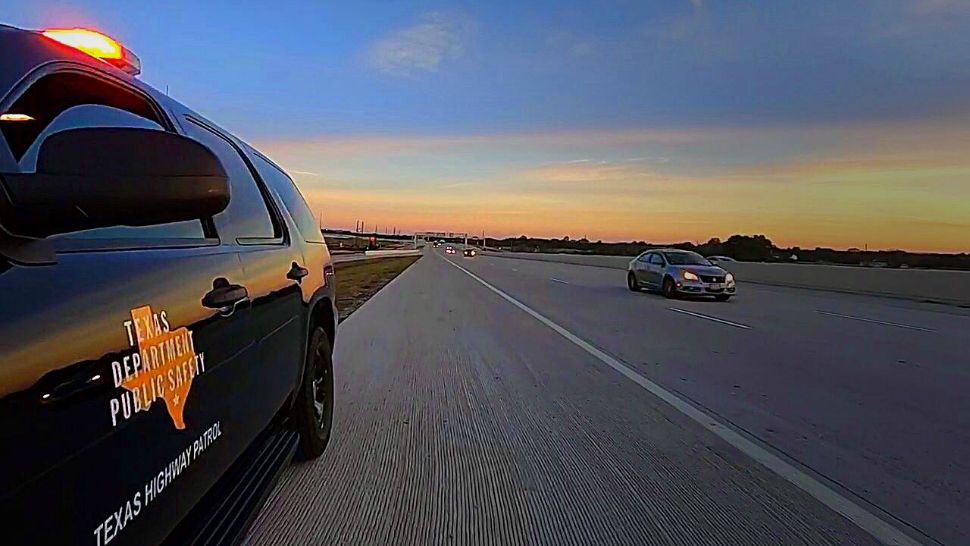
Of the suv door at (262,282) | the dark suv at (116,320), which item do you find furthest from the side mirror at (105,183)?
the suv door at (262,282)

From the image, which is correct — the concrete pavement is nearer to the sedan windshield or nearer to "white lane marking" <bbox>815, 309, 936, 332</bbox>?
"white lane marking" <bbox>815, 309, 936, 332</bbox>

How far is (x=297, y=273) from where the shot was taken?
191 inches

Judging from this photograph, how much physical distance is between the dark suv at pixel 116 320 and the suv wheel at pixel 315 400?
1.30 m

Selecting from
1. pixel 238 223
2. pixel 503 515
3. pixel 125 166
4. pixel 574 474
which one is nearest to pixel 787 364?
pixel 574 474

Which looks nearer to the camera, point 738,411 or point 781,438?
point 781,438

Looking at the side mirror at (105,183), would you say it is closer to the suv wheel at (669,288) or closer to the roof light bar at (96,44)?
the roof light bar at (96,44)

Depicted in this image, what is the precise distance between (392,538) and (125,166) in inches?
104

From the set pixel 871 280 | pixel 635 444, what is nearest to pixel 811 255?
pixel 871 280

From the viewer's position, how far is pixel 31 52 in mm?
2240

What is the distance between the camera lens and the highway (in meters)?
4.14

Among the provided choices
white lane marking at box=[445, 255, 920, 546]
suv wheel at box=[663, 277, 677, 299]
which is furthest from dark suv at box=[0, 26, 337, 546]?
suv wheel at box=[663, 277, 677, 299]

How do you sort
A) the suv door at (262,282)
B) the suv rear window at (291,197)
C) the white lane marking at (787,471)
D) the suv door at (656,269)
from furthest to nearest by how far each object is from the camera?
the suv door at (656,269) < the suv rear window at (291,197) < the white lane marking at (787,471) < the suv door at (262,282)

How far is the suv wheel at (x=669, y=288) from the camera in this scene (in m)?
21.4

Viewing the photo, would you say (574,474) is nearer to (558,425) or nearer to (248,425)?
(558,425)
